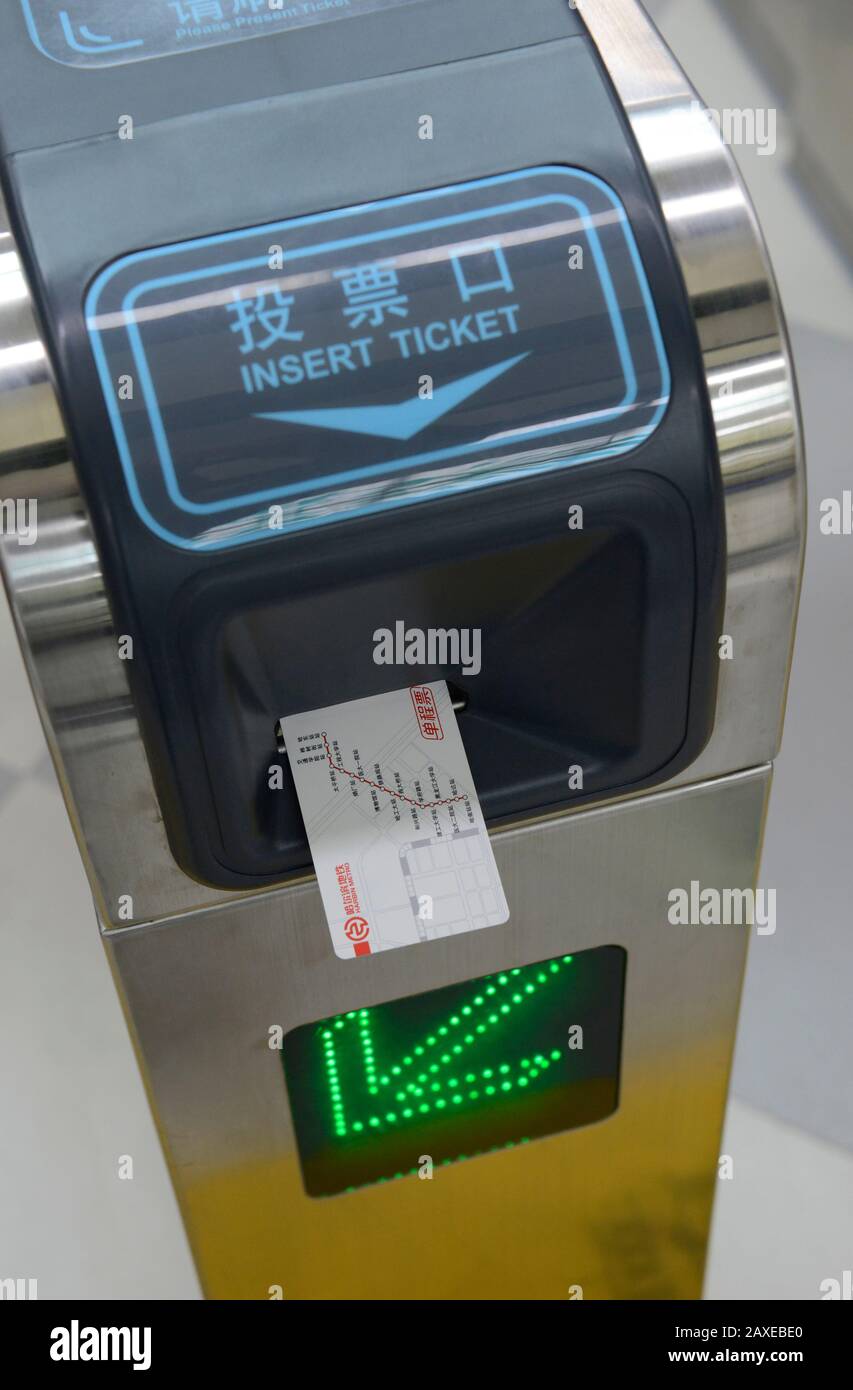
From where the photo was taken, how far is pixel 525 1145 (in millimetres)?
1371

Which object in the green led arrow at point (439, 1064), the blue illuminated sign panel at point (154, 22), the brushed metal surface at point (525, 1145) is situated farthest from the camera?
the green led arrow at point (439, 1064)

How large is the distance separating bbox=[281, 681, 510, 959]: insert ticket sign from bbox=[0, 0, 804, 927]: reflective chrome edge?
A: 4.5 inches

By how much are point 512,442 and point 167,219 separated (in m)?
0.26

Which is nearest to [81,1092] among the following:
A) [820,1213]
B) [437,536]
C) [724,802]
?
[820,1213]

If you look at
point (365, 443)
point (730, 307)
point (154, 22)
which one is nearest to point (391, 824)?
point (365, 443)

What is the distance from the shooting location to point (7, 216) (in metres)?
0.93

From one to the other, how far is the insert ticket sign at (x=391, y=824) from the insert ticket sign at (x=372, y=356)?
0.18 m

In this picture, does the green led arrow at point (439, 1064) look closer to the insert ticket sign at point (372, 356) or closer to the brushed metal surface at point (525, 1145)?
the brushed metal surface at point (525, 1145)

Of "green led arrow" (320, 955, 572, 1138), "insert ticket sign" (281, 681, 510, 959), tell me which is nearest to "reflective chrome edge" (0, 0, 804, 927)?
"insert ticket sign" (281, 681, 510, 959)

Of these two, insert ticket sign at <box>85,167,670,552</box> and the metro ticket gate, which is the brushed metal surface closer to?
the metro ticket gate

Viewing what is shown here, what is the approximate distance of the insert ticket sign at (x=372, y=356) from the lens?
89cm

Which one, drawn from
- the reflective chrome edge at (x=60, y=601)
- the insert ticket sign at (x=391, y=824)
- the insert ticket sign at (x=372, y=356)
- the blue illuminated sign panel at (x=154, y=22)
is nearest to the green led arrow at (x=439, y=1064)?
the insert ticket sign at (x=391, y=824)

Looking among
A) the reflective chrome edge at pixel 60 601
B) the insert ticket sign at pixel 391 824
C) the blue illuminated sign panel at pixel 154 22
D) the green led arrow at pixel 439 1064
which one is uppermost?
the blue illuminated sign panel at pixel 154 22

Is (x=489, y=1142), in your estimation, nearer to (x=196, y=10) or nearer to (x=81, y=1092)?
Answer: (x=81, y=1092)
